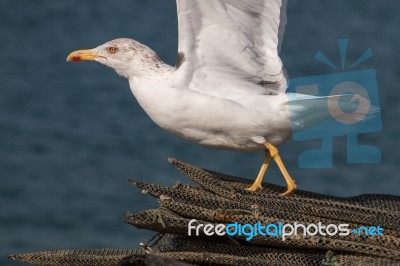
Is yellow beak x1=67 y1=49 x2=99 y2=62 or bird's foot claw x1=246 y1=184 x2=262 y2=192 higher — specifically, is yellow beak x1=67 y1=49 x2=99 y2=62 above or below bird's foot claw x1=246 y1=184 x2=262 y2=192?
above

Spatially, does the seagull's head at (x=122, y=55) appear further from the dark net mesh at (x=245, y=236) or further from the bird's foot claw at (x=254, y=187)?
the dark net mesh at (x=245, y=236)

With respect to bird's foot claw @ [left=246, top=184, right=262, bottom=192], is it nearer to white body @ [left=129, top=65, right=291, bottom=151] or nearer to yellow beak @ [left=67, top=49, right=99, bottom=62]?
white body @ [left=129, top=65, right=291, bottom=151]

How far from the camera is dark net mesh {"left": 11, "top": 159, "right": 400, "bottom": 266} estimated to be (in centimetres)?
376

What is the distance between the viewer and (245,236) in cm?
391

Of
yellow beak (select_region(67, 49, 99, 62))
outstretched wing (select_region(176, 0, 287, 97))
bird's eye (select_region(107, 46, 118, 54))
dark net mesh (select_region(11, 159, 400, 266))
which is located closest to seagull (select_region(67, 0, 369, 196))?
outstretched wing (select_region(176, 0, 287, 97))

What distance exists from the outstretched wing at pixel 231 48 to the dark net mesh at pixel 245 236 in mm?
778

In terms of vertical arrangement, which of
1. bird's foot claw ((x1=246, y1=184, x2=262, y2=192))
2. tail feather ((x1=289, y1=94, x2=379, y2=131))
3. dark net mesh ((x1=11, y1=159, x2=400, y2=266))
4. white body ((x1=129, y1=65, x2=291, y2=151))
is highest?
tail feather ((x1=289, y1=94, x2=379, y2=131))

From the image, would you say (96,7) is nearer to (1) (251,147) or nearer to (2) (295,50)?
(2) (295,50)

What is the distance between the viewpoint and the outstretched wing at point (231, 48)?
5.09 metres

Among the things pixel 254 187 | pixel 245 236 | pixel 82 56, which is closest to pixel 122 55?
pixel 82 56

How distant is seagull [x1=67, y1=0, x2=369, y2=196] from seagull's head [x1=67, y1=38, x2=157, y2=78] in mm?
11

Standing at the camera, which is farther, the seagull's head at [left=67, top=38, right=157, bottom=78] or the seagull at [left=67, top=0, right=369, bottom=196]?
the seagull's head at [left=67, top=38, right=157, bottom=78]

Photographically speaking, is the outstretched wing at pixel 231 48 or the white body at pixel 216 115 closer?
the white body at pixel 216 115

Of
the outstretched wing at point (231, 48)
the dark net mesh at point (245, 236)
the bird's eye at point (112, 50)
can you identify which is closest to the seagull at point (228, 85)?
the outstretched wing at point (231, 48)
